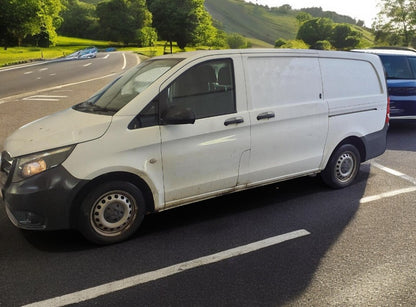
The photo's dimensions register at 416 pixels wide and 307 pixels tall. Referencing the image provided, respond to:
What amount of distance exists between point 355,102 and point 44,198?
3875mm

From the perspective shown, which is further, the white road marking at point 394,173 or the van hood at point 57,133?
the white road marking at point 394,173

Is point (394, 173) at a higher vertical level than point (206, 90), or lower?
lower

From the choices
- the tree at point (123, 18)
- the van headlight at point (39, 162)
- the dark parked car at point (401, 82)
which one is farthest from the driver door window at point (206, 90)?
the tree at point (123, 18)

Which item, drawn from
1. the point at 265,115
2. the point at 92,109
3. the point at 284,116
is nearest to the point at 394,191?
the point at 284,116

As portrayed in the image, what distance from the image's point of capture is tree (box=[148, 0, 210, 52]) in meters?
82.1

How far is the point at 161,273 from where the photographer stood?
3.26 metres

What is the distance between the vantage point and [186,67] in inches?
157

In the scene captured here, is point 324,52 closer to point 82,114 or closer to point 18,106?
point 82,114

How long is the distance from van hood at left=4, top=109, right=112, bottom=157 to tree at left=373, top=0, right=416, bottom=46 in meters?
59.7

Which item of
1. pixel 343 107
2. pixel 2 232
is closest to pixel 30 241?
pixel 2 232

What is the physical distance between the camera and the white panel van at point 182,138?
137 inches

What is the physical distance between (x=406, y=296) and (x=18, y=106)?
12.2 metres

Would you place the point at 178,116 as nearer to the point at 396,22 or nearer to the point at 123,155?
the point at 123,155

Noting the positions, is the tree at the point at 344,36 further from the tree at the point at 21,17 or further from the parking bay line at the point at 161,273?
the parking bay line at the point at 161,273
